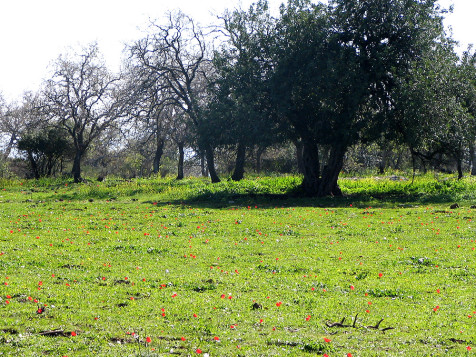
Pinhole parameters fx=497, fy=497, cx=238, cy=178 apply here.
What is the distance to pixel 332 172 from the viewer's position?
2686cm

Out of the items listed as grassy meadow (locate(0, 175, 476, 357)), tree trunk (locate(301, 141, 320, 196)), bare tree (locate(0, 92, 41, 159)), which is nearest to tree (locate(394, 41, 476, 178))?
tree trunk (locate(301, 141, 320, 196))

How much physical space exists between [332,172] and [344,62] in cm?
590

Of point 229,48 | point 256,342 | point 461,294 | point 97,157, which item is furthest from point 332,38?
point 97,157

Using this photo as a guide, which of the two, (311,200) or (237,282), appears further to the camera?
(311,200)

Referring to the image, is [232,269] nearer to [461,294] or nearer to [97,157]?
[461,294]

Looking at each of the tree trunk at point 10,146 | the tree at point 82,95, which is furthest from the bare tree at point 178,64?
the tree trunk at point 10,146

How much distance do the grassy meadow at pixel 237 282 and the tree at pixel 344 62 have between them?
243 inches

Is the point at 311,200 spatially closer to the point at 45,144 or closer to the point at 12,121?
the point at 45,144

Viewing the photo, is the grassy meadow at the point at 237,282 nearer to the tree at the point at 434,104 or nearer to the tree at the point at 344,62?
the tree at the point at 434,104

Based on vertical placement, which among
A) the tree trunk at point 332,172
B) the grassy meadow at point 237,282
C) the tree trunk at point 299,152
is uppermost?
the tree trunk at point 299,152

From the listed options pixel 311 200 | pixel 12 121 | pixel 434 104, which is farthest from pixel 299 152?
pixel 12 121

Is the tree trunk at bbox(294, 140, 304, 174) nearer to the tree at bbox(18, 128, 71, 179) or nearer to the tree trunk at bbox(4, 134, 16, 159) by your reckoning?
the tree at bbox(18, 128, 71, 179)

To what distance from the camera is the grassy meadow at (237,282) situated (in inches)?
257

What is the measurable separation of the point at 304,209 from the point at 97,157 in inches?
1558
